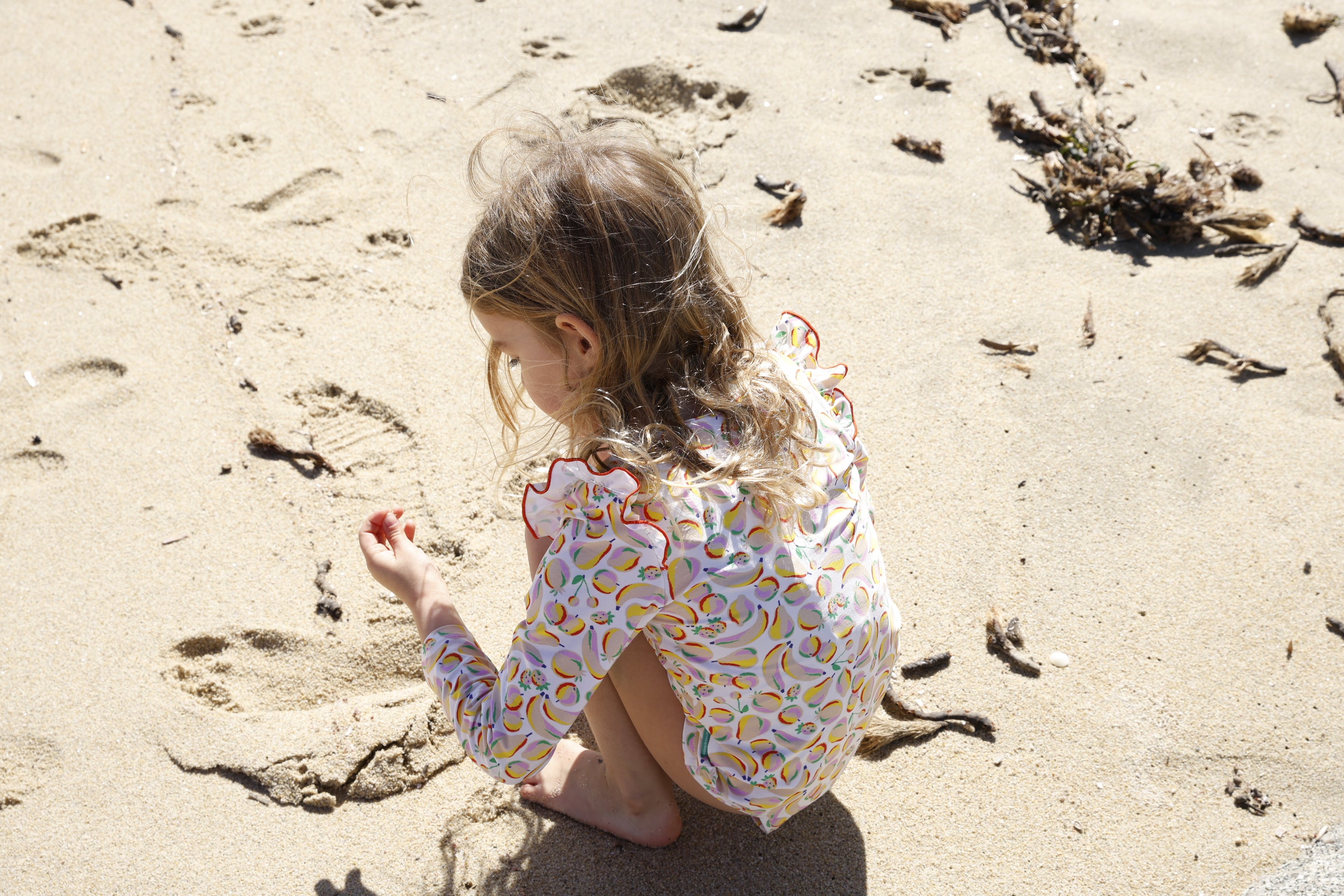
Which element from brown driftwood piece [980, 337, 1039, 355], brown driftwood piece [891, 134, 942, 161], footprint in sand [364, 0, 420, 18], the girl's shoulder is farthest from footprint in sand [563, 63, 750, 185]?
the girl's shoulder

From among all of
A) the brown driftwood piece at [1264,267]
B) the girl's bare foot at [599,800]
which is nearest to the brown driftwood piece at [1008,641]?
the girl's bare foot at [599,800]

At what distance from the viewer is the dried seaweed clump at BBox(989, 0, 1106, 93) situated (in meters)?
3.50

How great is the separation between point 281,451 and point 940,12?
9.45 feet

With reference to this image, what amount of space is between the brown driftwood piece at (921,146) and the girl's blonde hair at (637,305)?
1909 mm

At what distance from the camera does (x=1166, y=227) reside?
2939mm

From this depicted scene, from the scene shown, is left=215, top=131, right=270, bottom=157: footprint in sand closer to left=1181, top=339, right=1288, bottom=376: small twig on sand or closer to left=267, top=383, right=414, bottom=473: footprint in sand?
left=267, top=383, right=414, bottom=473: footprint in sand

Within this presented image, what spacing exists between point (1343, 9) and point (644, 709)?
3.87m

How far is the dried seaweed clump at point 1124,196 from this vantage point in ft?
9.57

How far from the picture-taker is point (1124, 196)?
298 centimetres

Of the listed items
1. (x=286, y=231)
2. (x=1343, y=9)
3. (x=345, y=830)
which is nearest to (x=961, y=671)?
(x=345, y=830)

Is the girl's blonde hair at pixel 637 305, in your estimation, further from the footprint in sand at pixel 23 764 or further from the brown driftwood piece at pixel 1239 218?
the brown driftwood piece at pixel 1239 218

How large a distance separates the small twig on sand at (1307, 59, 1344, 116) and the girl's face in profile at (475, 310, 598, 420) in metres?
3.11

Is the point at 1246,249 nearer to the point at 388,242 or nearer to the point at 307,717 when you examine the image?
the point at 388,242

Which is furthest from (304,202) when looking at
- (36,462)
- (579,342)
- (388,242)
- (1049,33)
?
(1049,33)
